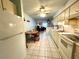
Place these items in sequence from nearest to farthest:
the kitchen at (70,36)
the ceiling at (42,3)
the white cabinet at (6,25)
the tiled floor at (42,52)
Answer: the white cabinet at (6,25) < the kitchen at (70,36) < the tiled floor at (42,52) < the ceiling at (42,3)

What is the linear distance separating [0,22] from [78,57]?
5.40 ft

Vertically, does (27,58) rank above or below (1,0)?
below

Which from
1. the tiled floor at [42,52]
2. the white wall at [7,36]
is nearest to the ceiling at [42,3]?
the white wall at [7,36]

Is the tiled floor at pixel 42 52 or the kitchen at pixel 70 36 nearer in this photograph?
the kitchen at pixel 70 36

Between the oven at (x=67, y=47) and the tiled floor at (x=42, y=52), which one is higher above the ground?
the oven at (x=67, y=47)

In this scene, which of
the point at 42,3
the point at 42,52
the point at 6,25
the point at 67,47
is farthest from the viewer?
the point at 42,3

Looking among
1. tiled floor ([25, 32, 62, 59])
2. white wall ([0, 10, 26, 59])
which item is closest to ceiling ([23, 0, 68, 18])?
white wall ([0, 10, 26, 59])

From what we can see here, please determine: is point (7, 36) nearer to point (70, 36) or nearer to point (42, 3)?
point (70, 36)

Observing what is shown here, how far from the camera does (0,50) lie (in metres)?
1.10

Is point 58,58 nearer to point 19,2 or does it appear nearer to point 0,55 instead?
point 0,55

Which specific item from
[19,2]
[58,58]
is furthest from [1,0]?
[58,58]

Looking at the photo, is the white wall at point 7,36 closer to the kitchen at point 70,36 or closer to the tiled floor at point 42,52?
the tiled floor at point 42,52

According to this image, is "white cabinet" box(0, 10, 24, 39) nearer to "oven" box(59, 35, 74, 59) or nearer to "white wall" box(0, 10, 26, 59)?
"white wall" box(0, 10, 26, 59)

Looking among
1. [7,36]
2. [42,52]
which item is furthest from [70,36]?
[7,36]
